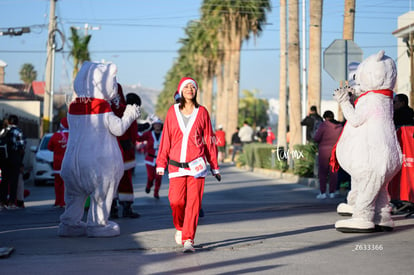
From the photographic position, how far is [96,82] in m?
9.46

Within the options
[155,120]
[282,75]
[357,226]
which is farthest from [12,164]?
[282,75]

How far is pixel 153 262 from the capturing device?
24.3 ft

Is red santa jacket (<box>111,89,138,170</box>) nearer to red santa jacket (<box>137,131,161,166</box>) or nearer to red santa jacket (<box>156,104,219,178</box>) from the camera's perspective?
red santa jacket (<box>156,104,219,178</box>)

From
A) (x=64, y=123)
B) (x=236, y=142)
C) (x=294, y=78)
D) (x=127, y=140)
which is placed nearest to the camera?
(x=127, y=140)

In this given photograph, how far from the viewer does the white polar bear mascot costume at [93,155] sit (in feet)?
30.6

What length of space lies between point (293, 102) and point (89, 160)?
62.3ft

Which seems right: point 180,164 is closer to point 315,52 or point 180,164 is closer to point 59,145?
point 59,145

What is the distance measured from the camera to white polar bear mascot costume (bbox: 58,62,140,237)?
30.6 ft

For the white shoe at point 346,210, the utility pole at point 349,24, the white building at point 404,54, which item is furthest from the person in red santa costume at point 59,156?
the white building at point 404,54

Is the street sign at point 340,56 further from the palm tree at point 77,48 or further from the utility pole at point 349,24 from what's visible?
the palm tree at point 77,48

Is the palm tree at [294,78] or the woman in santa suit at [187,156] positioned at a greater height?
the palm tree at [294,78]

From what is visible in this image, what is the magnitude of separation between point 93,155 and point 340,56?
9710 millimetres

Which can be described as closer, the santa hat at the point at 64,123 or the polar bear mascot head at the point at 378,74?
the polar bear mascot head at the point at 378,74

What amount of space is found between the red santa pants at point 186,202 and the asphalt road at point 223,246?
255 millimetres
